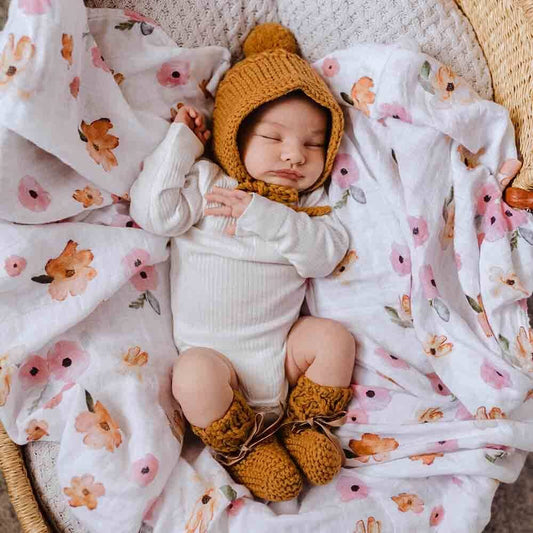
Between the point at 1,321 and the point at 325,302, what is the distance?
2.03 feet

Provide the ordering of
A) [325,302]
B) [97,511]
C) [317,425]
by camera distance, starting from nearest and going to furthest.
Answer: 1. [97,511]
2. [317,425]
3. [325,302]

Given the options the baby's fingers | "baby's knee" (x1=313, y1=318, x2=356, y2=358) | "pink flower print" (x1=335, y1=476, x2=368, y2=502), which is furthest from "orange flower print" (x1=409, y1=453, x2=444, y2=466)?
the baby's fingers

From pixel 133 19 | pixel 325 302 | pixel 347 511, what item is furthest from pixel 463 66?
pixel 347 511

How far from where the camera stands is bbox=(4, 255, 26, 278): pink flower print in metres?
1.03

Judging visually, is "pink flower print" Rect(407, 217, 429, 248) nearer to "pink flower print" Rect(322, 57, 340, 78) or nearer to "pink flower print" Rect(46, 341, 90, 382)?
"pink flower print" Rect(322, 57, 340, 78)

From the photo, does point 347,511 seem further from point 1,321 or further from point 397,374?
point 1,321

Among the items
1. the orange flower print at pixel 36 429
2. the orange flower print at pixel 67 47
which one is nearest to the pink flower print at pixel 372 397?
the orange flower print at pixel 36 429

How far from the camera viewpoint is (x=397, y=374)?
119 centimetres

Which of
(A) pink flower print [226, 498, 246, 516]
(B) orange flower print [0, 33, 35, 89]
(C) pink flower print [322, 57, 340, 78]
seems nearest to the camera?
(B) orange flower print [0, 33, 35, 89]

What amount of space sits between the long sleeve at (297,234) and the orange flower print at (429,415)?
1.07 feet

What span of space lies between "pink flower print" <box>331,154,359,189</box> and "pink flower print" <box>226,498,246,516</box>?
64 cm

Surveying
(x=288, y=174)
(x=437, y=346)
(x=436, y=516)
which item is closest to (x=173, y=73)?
(x=288, y=174)

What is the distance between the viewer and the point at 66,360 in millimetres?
1098

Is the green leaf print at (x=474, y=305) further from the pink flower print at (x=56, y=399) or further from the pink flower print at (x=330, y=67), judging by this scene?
the pink flower print at (x=56, y=399)
